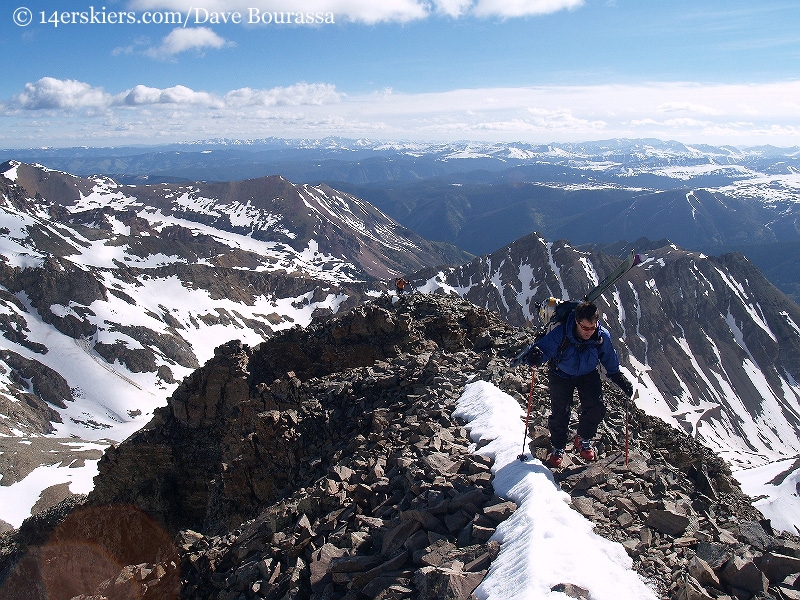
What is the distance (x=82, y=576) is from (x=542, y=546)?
24.8 meters

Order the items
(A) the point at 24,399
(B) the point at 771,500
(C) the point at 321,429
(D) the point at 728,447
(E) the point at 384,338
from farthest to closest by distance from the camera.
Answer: (D) the point at 728,447 < (A) the point at 24,399 < (B) the point at 771,500 < (E) the point at 384,338 < (C) the point at 321,429

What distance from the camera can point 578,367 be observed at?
438 inches

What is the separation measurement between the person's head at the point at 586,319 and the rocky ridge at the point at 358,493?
8.63ft

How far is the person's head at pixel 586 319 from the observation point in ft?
34.6

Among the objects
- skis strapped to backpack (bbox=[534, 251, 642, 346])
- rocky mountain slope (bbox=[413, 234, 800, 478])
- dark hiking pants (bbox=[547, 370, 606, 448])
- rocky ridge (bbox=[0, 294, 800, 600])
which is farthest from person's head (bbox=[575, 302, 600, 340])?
rocky mountain slope (bbox=[413, 234, 800, 478])

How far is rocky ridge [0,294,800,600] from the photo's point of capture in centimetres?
849

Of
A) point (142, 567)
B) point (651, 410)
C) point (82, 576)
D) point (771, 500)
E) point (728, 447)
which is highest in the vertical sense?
point (142, 567)

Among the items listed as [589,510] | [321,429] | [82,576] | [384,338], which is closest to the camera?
[589,510]

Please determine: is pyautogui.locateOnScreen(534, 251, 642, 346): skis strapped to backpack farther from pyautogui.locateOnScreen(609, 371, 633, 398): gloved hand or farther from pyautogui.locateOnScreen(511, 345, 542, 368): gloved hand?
pyautogui.locateOnScreen(609, 371, 633, 398): gloved hand

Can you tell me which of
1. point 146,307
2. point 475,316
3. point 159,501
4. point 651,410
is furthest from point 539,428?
point 146,307

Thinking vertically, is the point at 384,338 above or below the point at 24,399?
above

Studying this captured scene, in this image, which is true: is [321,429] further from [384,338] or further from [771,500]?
[771,500]

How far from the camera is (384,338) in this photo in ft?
97.9

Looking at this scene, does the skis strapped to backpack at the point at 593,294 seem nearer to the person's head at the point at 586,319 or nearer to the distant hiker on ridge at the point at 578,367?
the distant hiker on ridge at the point at 578,367
